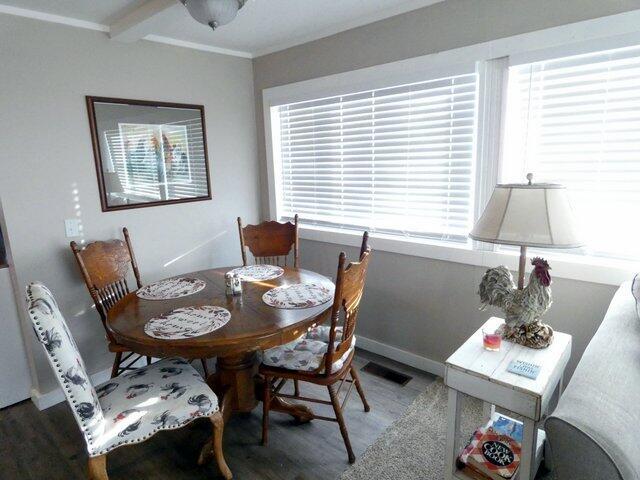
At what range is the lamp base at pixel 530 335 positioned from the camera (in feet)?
5.16

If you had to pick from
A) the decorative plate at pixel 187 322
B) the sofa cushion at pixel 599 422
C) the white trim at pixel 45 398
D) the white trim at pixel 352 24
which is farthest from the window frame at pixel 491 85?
the white trim at pixel 45 398

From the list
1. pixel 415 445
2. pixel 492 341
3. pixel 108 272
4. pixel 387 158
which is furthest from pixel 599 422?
pixel 108 272

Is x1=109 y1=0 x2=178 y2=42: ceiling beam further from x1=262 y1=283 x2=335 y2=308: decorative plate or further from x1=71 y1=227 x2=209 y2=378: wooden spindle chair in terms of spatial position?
x1=262 y1=283 x2=335 y2=308: decorative plate

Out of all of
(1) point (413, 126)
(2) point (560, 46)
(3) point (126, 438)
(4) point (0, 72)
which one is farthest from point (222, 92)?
(3) point (126, 438)

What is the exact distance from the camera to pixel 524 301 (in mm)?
1527

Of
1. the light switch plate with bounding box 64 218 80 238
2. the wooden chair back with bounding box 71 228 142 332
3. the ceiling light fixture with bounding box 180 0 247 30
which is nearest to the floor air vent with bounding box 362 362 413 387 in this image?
the wooden chair back with bounding box 71 228 142 332

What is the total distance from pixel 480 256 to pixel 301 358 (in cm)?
118

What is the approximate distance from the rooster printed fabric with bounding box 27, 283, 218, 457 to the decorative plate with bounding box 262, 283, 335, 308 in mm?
502

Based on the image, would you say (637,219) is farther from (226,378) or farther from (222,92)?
(222,92)

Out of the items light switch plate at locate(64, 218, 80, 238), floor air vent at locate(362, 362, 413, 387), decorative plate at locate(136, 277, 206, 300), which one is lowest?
floor air vent at locate(362, 362, 413, 387)

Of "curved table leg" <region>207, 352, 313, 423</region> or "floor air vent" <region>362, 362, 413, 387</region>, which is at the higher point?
"curved table leg" <region>207, 352, 313, 423</region>

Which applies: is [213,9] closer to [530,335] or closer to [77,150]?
[77,150]

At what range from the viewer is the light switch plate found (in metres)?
2.41

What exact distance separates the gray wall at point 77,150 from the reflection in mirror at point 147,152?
65 millimetres
